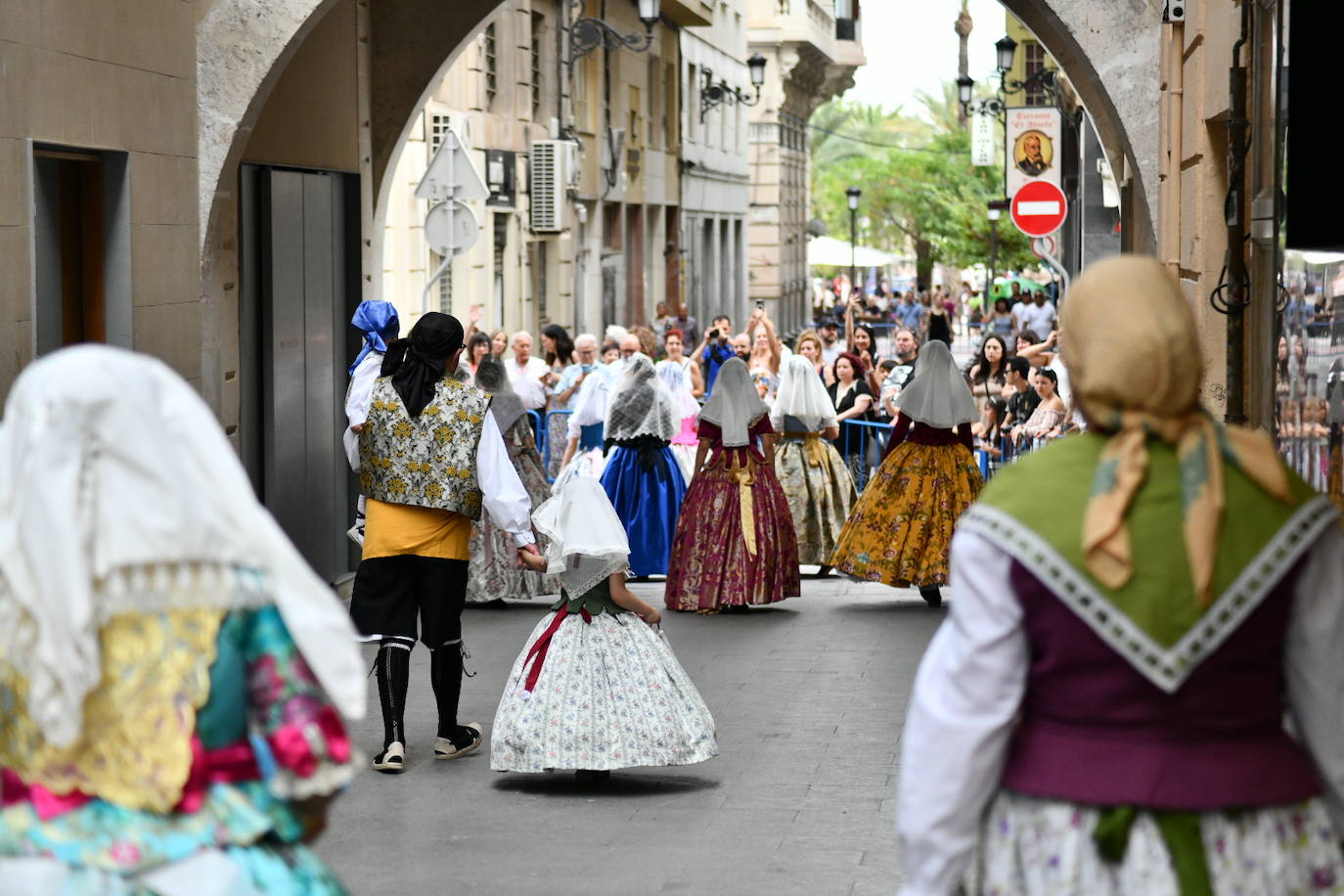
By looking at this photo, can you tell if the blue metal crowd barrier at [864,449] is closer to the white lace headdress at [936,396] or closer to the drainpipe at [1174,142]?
the white lace headdress at [936,396]

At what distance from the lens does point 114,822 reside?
337cm

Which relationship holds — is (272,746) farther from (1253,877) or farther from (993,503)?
(1253,877)

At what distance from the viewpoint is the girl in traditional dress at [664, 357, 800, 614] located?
48.0 feet

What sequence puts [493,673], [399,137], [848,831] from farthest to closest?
[399,137]
[493,673]
[848,831]

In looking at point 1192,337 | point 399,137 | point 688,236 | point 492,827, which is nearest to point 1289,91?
point 1192,337

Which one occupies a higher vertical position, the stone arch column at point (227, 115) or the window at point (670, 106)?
the window at point (670, 106)

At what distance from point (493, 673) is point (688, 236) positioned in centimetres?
3683

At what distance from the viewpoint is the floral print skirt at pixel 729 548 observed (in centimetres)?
1462

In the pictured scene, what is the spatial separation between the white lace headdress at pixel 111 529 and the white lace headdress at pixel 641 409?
11.7 meters

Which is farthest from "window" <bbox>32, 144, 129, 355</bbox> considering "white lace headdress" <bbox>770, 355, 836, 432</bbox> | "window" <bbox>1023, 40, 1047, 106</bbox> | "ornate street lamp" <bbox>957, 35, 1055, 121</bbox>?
"window" <bbox>1023, 40, 1047, 106</bbox>

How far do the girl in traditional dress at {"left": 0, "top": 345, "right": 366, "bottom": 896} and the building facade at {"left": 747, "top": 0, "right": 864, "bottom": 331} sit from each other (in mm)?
54168

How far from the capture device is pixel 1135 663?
11.1 ft

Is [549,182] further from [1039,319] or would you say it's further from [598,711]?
[598,711]

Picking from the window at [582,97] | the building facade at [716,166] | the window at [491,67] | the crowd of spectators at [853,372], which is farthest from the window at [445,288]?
the building facade at [716,166]
